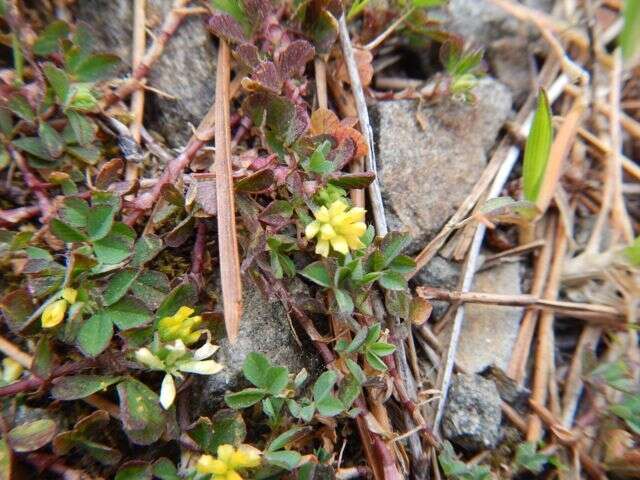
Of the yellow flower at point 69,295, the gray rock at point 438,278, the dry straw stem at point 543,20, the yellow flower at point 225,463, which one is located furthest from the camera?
the dry straw stem at point 543,20

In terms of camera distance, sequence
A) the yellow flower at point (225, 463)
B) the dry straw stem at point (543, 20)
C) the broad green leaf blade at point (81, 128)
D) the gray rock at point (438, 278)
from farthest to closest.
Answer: the dry straw stem at point (543, 20)
the gray rock at point (438, 278)
the broad green leaf blade at point (81, 128)
the yellow flower at point (225, 463)

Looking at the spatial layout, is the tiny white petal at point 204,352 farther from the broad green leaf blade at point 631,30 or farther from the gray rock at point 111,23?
the broad green leaf blade at point 631,30

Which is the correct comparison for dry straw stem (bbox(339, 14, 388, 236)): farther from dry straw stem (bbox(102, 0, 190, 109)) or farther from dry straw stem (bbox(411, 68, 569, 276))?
dry straw stem (bbox(102, 0, 190, 109))

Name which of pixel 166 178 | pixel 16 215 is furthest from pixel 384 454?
pixel 16 215

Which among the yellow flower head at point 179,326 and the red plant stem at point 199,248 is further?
the red plant stem at point 199,248

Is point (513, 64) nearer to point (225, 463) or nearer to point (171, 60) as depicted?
point (171, 60)

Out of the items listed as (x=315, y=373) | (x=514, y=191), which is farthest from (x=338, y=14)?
(x=315, y=373)

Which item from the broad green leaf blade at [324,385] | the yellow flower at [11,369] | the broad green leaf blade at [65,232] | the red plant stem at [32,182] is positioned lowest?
the broad green leaf blade at [324,385]

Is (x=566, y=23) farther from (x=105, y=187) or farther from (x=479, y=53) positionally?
(x=105, y=187)

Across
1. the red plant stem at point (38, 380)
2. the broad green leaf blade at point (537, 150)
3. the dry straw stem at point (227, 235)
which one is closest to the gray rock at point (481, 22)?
the broad green leaf blade at point (537, 150)
